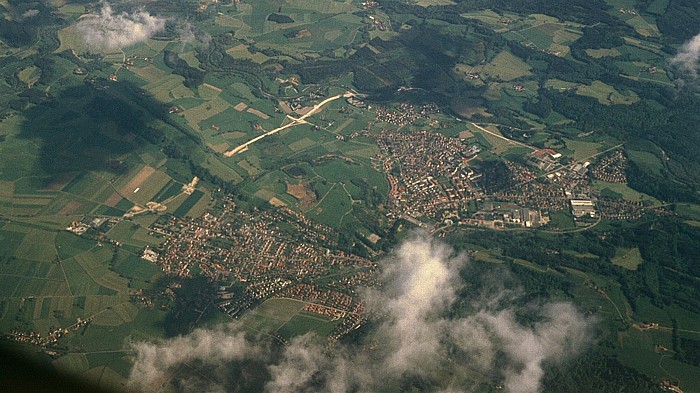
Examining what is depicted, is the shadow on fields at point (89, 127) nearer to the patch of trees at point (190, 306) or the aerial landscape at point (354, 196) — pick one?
the aerial landscape at point (354, 196)

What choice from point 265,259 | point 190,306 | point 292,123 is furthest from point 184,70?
point 190,306

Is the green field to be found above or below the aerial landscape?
above

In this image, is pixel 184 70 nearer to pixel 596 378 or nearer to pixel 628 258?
pixel 628 258

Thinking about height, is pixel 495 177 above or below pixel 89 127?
above

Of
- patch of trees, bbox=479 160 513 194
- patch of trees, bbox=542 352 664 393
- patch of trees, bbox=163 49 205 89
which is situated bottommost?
patch of trees, bbox=163 49 205 89

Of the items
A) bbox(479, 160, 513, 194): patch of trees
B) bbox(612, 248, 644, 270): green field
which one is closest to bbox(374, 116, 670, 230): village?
bbox(479, 160, 513, 194): patch of trees

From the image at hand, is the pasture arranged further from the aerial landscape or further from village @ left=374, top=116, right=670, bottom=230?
village @ left=374, top=116, right=670, bottom=230

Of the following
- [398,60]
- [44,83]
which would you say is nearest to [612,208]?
[398,60]
